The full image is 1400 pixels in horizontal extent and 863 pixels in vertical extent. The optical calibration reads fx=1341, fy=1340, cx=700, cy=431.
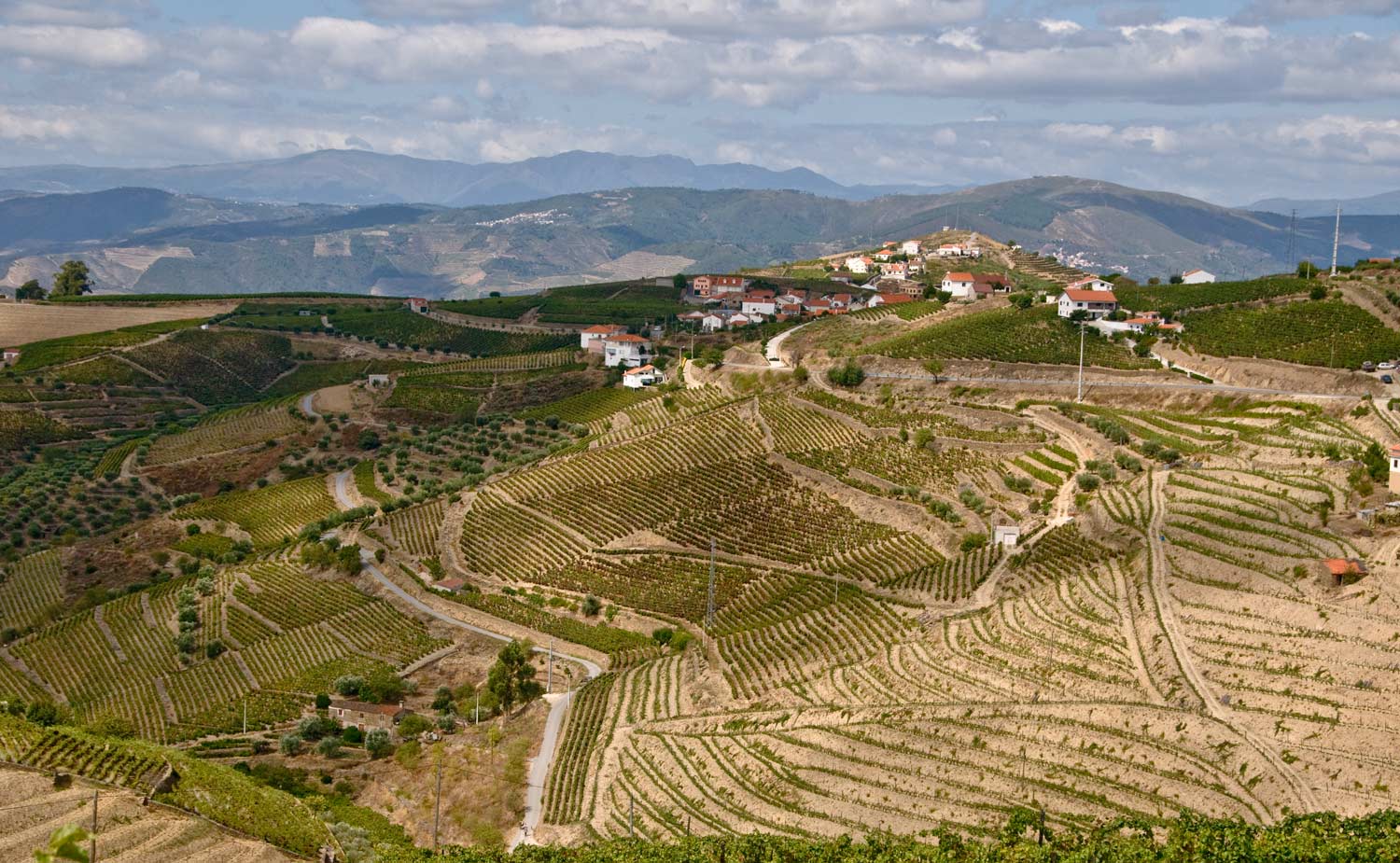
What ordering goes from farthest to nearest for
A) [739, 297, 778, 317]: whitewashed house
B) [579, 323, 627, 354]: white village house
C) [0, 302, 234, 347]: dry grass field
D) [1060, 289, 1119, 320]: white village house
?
[0, 302, 234, 347]: dry grass field, [739, 297, 778, 317]: whitewashed house, [579, 323, 627, 354]: white village house, [1060, 289, 1119, 320]: white village house

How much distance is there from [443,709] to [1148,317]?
45.8 m

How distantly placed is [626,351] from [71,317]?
6206 centimetres

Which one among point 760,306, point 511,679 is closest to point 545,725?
point 511,679

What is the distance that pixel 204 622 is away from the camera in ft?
193

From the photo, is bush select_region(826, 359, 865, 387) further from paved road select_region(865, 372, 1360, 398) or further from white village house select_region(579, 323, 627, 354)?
white village house select_region(579, 323, 627, 354)

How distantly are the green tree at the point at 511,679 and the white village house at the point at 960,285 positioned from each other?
57476 mm

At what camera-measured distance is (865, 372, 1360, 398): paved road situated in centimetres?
5747

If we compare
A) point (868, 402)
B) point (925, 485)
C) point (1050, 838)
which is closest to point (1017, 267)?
point (868, 402)

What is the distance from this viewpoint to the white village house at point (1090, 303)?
7519 cm

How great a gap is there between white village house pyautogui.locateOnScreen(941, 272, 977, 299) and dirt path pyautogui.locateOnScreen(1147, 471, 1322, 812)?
5187 cm

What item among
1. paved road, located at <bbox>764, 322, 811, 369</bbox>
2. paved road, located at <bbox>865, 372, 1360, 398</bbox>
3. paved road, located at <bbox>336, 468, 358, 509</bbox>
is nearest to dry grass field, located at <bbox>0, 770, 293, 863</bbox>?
paved road, located at <bbox>336, 468, 358, 509</bbox>

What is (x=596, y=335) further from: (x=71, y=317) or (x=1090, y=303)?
(x=71, y=317)

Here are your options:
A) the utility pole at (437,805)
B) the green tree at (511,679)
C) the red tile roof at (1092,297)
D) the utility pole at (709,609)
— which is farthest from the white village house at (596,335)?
the utility pole at (437,805)

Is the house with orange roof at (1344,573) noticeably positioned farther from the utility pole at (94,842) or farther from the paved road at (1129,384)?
the utility pole at (94,842)
